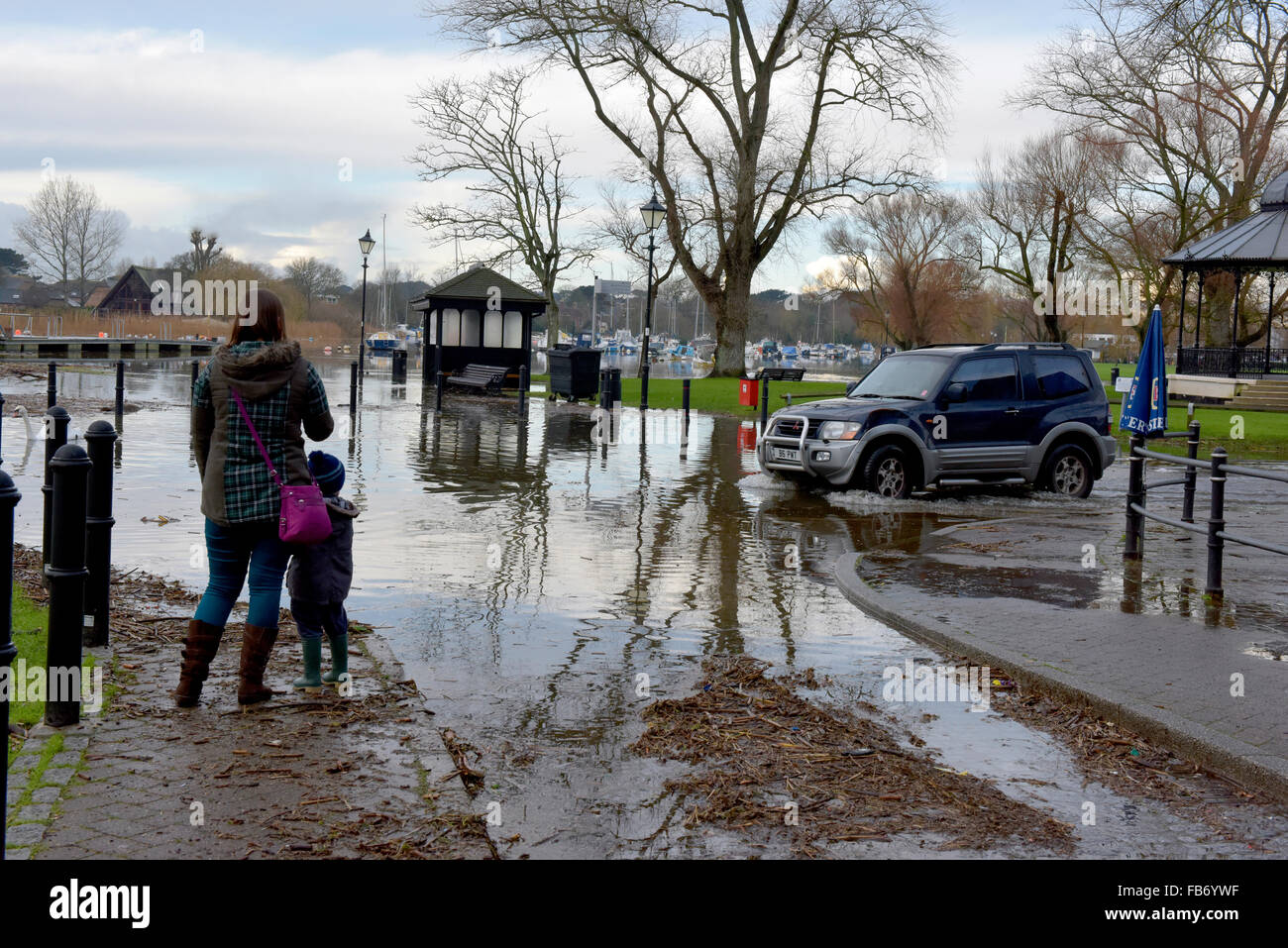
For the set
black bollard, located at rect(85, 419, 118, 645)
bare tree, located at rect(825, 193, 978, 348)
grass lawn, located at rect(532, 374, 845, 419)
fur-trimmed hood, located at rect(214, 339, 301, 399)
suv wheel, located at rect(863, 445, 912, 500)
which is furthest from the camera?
bare tree, located at rect(825, 193, 978, 348)

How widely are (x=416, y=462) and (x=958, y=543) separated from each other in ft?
27.2

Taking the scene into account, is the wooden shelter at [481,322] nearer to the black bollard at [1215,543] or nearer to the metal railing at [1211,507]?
the metal railing at [1211,507]

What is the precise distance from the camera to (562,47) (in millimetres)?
40875

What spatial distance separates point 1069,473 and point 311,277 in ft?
250

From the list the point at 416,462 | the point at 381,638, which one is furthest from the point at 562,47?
the point at 381,638

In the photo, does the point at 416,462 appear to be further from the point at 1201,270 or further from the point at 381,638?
the point at 1201,270

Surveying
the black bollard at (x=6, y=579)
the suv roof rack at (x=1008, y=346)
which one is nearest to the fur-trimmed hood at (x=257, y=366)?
the black bollard at (x=6, y=579)

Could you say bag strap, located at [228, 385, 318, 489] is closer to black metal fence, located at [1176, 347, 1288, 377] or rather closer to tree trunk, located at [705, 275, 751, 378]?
tree trunk, located at [705, 275, 751, 378]

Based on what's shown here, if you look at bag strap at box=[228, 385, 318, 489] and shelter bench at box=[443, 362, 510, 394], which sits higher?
shelter bench at box=[443, 362, 510, 394]

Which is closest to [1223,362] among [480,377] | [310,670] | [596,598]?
[480,377]

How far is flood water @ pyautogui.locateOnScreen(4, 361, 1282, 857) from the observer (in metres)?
4.85

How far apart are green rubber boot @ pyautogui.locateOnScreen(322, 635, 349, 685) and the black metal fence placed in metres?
39.4

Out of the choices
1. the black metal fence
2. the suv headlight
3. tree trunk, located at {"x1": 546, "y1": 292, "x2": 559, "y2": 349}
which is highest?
tree trunk, located at {"x1": 546, "y1": 292, "x2": 559, "y2": 349}

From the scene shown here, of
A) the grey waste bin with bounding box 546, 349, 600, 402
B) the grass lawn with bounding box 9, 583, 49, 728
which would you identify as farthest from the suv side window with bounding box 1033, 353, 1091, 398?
the grey waste bin with bounding box 546, 349, 600, 402
